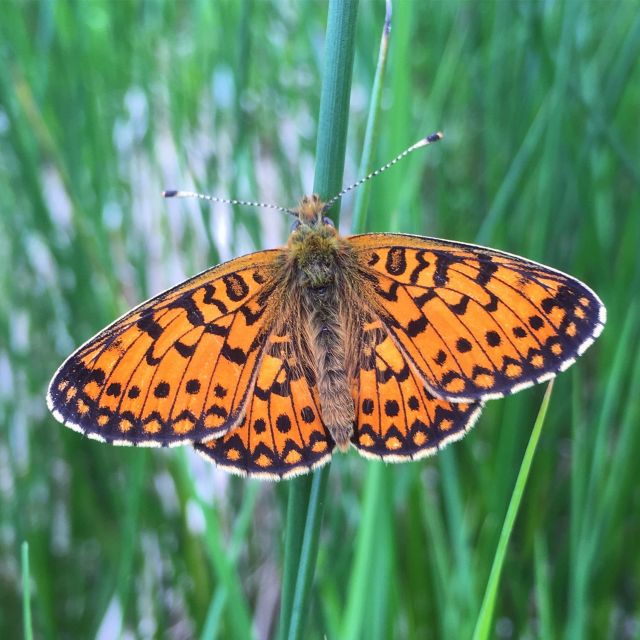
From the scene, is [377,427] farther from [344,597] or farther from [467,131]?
[467,131]

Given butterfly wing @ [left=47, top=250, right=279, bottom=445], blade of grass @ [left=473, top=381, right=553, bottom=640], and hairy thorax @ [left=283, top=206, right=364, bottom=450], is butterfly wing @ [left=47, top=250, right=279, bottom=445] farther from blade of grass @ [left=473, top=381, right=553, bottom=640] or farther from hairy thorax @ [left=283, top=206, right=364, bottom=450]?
blade of grass @ [left=473, top=381, right=553, bottom=640]

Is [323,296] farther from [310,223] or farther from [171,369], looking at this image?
[171,369]

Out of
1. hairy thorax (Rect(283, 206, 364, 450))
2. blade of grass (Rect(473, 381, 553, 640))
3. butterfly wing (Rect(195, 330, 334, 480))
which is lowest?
blade of grass (Rect(473, 381, 553, 640))

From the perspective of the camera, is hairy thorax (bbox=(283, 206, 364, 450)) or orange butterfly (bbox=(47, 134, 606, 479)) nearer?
orange butterfly (bbox=(47, 134, 606, 479))

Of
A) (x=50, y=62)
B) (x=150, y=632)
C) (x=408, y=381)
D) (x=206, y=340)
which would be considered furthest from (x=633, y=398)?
(x=50, y=62)

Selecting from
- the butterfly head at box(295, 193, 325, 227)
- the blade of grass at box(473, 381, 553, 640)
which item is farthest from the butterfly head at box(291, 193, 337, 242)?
the blade of grass at box(473, 381, 553, 640)

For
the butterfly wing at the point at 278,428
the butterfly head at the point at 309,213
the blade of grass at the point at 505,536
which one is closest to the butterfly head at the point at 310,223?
the butterfly head at the point at 309,213

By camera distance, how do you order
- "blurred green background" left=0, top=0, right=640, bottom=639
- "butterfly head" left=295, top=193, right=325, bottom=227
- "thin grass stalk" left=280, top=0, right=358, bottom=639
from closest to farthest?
"thin grass stalk" left=280, top=0, right=358, bottom=639, "butterfly head" left=295, top=193, right=325, bottom=227, "blurred green background" left=0, top=0, right=640, bottom=639
